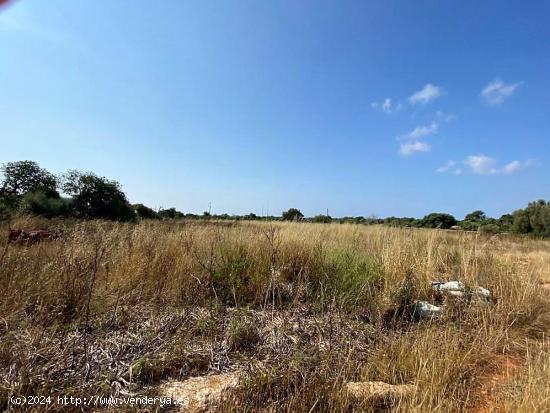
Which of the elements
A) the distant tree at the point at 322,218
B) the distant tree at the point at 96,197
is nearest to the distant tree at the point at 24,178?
the distant tree at the point at 96,197

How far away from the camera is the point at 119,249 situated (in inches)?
165

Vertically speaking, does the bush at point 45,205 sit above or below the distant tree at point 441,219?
below

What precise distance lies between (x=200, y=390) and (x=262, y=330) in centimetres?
83

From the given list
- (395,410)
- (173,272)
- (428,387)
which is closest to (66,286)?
(173,272)

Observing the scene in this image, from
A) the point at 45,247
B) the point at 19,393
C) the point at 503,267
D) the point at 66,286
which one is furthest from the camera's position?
the point at 503,267

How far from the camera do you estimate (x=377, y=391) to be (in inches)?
73.7

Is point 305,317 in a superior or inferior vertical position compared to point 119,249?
inferior

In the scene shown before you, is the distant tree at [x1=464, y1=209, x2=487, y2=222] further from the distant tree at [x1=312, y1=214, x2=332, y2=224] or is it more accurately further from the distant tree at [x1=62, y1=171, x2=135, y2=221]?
the distant tree at [x1=62, y1=171, x2=135, y2=221]

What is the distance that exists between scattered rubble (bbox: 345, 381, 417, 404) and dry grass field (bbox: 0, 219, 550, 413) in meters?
0.04

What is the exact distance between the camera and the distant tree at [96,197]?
2023cm

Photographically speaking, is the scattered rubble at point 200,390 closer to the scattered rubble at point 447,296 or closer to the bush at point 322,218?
the scattered rubble at point 447,296

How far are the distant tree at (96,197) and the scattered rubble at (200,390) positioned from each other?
19.6 metres

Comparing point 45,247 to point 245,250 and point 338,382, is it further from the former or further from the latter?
point 338,382

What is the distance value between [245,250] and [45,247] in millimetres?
2661
